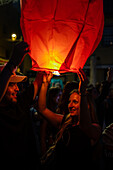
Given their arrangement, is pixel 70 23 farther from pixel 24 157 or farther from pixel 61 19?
pixel 24 157

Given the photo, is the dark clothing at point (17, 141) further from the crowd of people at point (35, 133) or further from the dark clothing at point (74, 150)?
the dark clothing at point (74, 150)

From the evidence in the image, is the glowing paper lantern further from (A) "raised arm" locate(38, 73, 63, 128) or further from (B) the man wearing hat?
(A) "raised arm" locate(38, 73, 63, 128)

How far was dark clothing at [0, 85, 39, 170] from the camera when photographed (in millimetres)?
1793

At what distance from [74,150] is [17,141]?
74cm

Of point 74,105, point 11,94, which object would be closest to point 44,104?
point 74,105

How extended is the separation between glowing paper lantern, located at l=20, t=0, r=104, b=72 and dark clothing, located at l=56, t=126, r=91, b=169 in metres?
0.81

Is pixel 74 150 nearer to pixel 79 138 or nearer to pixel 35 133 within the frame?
pixel 79 138

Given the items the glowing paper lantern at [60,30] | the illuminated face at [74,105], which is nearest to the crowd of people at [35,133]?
the illuminated face at [74,105]

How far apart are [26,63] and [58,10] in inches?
717

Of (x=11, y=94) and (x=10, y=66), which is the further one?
(x=11, y=94)

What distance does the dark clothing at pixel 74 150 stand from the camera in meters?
2.20

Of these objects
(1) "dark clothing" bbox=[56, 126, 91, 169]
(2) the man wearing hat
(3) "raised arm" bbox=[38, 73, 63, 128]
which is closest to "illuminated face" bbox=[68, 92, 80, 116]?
(1) "dark clothing" bbox=[56, 126, 91, 169]

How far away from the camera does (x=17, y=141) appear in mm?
1860

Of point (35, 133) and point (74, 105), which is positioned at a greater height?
point (74, 105)
